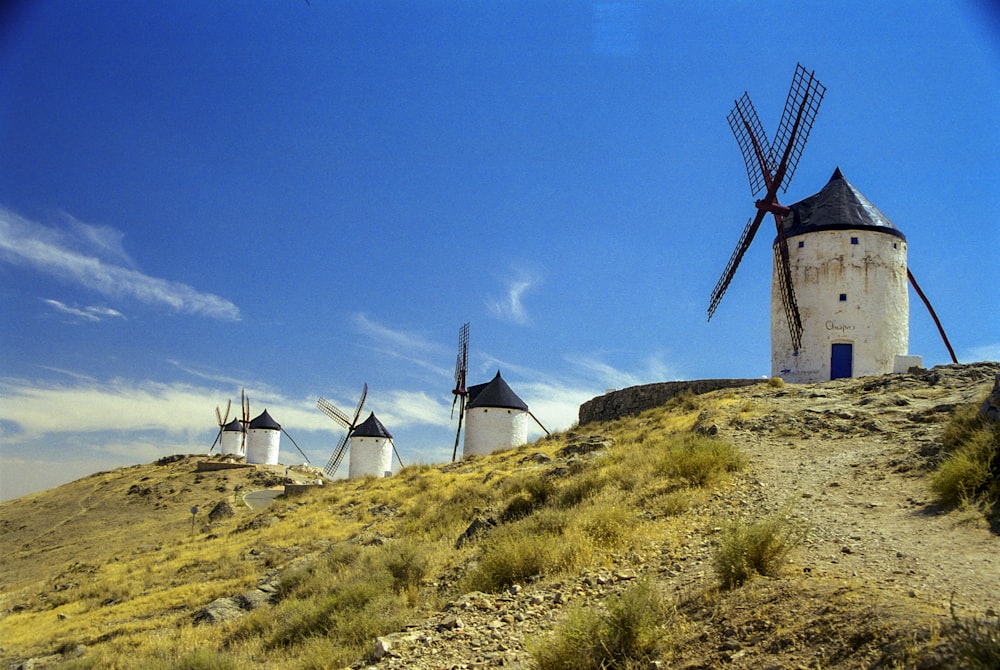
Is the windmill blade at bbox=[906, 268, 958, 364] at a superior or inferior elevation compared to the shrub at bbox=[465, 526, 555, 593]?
superior

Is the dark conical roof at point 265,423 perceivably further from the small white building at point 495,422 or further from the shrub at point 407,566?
the shrub at point 407,566

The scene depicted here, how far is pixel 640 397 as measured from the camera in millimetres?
21234

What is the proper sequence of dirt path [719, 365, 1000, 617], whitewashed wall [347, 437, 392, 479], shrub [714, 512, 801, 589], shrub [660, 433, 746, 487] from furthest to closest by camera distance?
whitewashed wall [347, 437, 392, 479] → shrub [660, 433, 746, 487] → shrub [714, 512, 801, 589] → dirt path [719, 365, 1000, 617]

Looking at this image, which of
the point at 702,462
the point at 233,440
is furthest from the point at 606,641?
the point at 233,440

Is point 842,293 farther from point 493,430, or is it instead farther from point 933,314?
point 493,430

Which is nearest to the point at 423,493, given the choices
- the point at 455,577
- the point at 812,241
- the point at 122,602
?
Result: the point at 122,602

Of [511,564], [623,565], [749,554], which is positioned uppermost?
[749,554]

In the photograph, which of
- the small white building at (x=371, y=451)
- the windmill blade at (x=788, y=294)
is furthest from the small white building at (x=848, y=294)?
the small white building at (x=371, y=451)

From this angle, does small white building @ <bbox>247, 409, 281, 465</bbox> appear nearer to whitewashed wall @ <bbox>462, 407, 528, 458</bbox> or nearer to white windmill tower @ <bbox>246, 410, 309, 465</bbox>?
white windmill tower @ <bbox>246, 410, 309, 465</bbox>

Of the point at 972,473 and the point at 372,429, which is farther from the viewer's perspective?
the point at 372,429

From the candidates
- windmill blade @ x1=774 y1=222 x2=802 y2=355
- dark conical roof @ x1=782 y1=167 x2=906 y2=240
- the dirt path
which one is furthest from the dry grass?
dark conical roof @ x1=782 y1=167 x2=906 y2=240

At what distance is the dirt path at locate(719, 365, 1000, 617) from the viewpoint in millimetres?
5852

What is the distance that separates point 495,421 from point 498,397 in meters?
1.10

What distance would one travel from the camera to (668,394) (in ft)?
67.0
